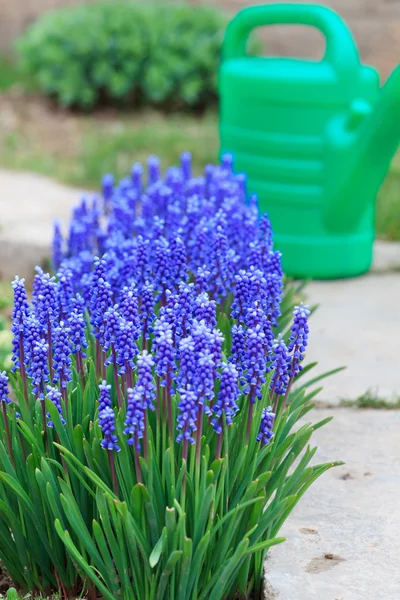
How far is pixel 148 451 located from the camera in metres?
1.52

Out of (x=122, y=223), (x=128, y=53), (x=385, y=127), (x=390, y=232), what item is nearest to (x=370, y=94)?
(x=385, y=127)

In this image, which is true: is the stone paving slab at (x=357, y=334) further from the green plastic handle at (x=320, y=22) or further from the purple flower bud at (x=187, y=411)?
the purple flower bud at (x=187, y=411)

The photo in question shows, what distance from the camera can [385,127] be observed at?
326 centimetres

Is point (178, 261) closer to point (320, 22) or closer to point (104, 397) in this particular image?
point (104, 397)

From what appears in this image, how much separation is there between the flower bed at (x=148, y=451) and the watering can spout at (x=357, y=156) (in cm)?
153

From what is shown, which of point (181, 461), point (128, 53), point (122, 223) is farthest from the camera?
point (128, 53)

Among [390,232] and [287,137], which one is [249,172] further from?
[390,232]

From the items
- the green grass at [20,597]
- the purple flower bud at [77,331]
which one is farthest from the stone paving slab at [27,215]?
the green grass at [20,597]

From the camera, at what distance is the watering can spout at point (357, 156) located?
10.7 feet

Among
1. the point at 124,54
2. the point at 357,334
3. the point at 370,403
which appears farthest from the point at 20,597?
the point at 124,54

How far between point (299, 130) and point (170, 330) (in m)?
2.10

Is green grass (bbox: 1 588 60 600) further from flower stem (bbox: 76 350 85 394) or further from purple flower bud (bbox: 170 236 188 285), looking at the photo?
purple flower bud (bbox: 170 236 188 285)

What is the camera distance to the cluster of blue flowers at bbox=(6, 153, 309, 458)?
150 centimetres

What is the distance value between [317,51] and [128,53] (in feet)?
4.96
